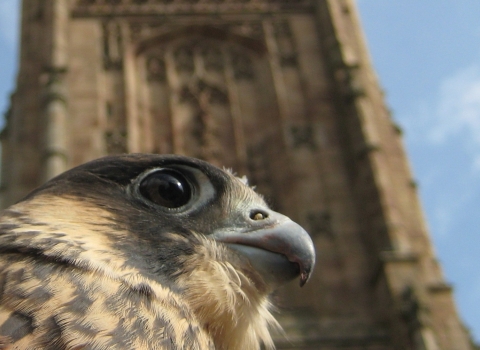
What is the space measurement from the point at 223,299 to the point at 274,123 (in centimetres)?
1005

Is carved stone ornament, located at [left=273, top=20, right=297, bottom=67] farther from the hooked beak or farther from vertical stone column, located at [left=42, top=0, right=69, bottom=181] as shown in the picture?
the hooked beak

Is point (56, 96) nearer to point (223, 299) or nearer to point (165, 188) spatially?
point (165, 188)

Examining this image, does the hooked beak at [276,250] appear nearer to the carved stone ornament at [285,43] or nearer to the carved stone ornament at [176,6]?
the carved stone ornament at [285,43]

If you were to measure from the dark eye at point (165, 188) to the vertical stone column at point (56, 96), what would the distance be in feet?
26.5

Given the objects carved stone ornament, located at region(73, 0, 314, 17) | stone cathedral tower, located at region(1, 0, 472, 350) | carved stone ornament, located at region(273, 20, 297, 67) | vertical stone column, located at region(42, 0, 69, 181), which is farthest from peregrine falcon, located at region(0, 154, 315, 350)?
carved stone ornament, located at region(73, 0, 314, 17)

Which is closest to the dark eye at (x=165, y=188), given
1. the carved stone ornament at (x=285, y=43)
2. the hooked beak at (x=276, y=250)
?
the hooked beak at (x=276, y=250)

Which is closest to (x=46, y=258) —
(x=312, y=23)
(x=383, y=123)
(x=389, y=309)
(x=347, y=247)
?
(x=389, y=309)

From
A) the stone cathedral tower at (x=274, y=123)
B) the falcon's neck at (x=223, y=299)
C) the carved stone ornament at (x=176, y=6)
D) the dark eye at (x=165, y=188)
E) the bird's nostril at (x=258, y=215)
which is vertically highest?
the carved stone ornament at (x=176, y=6)

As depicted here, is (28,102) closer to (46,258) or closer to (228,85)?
(228,85)

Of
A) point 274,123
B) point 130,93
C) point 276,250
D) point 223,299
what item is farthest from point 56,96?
point 223,299

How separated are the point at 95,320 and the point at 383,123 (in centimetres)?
1076

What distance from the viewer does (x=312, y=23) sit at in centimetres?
1303

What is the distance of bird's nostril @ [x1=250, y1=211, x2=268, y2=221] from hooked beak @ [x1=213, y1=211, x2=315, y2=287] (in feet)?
0.21

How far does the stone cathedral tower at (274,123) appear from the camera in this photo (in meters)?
8.97
